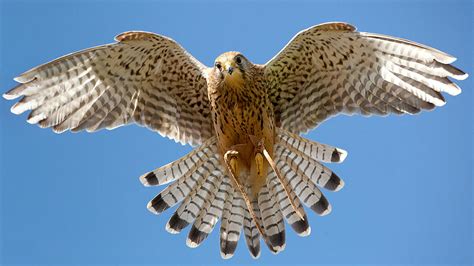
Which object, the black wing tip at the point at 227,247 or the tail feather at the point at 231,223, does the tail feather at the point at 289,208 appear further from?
the black wing tip at the point at 227,247

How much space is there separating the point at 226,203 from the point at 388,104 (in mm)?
2018

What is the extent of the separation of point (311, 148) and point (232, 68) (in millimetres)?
1225

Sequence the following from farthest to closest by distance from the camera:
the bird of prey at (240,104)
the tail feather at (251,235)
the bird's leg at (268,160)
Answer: the tail feather at (251,235)
the bird's leg at (268,160)
the bird of prey at (240,104)

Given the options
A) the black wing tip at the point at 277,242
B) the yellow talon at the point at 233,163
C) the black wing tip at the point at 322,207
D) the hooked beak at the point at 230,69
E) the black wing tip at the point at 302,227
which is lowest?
the black wing tip at the point at 277,242

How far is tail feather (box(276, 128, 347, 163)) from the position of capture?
867cm

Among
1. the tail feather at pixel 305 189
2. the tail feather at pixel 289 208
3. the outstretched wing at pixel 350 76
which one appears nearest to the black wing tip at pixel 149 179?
the tail feather at pixel 289 208

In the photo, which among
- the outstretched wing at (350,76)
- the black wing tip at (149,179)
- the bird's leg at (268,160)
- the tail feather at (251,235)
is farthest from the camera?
the tail feather at (251,235)

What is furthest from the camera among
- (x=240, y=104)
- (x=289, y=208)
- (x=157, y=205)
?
(x=289, y=208)

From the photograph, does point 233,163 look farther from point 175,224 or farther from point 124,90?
point 124,90

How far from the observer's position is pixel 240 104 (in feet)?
28.3

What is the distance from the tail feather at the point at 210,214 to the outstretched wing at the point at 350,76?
0.96m

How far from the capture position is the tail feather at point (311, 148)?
8672 millimetres

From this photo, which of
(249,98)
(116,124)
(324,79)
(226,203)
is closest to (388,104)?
(324,79)

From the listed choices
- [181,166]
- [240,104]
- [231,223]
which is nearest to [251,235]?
[231,223]
